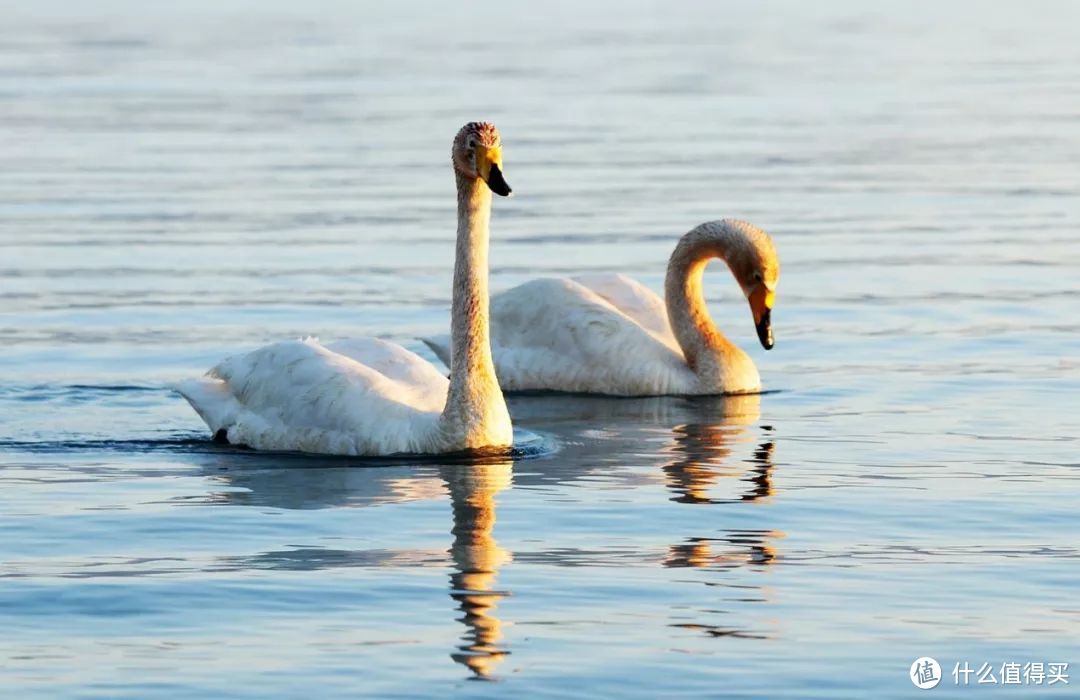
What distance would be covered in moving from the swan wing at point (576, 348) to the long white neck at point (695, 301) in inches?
6.1

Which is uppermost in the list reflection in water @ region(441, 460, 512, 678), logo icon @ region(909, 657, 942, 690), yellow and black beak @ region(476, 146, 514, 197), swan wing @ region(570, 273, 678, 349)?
yellow and black beak @ region(476, 146, 514, 197)

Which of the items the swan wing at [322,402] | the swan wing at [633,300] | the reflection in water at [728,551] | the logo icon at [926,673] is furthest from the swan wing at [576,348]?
the logo icon at [926,673]

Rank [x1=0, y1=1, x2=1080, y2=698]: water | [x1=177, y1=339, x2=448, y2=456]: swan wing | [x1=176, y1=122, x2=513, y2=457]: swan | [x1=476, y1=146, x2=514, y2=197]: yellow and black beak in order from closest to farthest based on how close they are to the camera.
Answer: [x1=0, y1=1, x2=1080, y2=698]: water < [x1=476, y1=146, x2=514, y2=197]: yellow and black beak < [x1=176, y1=122, x2=513, y2=457]: swan < [x1=177, y1=339, x2=448, y2=456]: swan wing

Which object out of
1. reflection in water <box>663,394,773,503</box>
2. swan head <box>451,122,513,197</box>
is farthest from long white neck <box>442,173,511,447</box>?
reflection in water <box>663,394,773,503</box>

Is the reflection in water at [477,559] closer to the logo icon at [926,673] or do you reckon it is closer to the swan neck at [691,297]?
the logo icon at [926,673]

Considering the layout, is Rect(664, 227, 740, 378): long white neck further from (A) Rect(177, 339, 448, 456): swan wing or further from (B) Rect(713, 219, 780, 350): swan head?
(A) Rect(177, 339, 448, 456): swan wing

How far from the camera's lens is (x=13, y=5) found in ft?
203

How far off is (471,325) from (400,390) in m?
0.62

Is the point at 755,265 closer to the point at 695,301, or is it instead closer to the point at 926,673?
the point at 695,301

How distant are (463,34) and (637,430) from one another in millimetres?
35757

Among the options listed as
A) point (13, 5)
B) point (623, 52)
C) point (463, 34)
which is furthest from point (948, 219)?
point (13, 5)

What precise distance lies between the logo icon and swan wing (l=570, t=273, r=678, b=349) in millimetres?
8690

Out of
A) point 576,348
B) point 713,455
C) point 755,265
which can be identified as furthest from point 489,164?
point 755,265

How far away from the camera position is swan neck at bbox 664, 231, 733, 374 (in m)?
17.3
